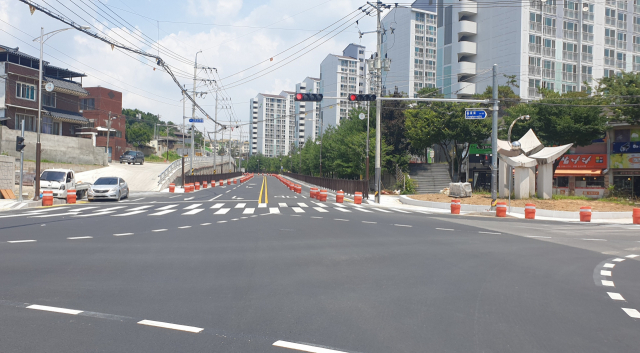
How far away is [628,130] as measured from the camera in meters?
40.0

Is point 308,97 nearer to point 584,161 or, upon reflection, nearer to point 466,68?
point 584,161

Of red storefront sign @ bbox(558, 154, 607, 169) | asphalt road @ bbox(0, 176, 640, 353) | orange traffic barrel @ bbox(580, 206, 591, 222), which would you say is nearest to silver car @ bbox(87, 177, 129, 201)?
asphalt road @ bbox(0, 176, 640, 353)

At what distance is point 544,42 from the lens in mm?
57500

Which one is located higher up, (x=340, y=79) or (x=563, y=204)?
(x=340, y=79)

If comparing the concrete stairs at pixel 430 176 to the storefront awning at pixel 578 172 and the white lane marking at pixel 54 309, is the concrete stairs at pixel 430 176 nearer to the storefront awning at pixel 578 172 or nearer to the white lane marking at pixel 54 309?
the storefront awning at pixel 578 172

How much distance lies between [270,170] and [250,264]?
17081 cm

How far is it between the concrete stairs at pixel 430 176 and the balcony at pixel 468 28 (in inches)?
842

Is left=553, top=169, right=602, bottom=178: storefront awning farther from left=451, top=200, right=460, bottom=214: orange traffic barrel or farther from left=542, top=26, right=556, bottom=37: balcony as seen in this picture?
left=451, top=200, right=460, bottom=214: orange traffic barrel

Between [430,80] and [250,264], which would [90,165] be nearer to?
[250,264]

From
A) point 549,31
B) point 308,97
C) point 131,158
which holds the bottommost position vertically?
point 131,158

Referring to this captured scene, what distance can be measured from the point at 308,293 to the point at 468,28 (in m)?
62.8

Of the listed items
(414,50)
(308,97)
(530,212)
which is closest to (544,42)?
(414,50)

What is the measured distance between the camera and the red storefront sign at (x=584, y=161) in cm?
4178

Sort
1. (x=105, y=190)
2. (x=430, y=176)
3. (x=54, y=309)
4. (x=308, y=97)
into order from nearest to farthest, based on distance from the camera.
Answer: (x=54, y=309), (x=308, y=97), (x=105, y=190), (x=430, y=176)
